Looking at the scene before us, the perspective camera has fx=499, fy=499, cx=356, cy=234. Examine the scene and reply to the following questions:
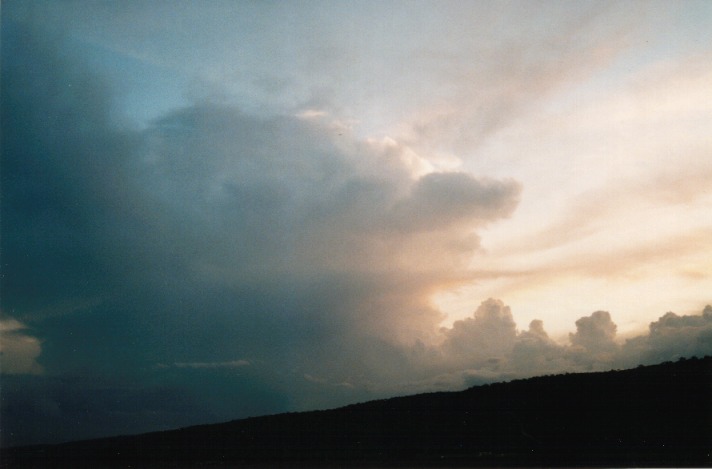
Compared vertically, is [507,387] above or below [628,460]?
above

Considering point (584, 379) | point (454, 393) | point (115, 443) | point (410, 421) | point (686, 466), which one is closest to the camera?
point (686, 466)

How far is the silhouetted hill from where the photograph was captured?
46781 millimetres

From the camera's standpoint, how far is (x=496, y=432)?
184ft

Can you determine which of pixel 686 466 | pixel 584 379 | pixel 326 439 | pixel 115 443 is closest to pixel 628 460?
pixel 686 466

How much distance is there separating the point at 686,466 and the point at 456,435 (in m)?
25.1

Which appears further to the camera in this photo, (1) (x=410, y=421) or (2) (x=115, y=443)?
(2) (x=115, y=443)

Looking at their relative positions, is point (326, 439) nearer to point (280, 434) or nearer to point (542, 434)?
point (280, 434)

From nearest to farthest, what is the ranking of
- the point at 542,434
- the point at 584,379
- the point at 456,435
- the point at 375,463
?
the point at 375,463
the point at 542,434
the point at 456,435
the point at 584,379

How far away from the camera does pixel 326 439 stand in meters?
67.8

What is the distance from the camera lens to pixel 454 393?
72688 mm

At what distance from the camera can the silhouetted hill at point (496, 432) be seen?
46.8m

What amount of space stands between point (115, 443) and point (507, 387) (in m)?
67.4

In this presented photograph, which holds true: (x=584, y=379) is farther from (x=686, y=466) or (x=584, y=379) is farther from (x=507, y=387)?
(x=686, y=466)

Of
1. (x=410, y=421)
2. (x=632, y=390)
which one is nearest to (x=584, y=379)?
(x=632, y=390)
